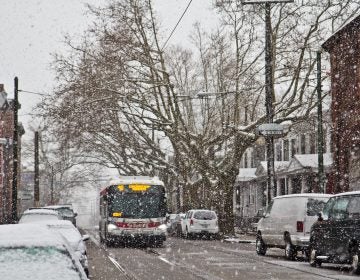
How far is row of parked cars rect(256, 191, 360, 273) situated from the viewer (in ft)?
61.6

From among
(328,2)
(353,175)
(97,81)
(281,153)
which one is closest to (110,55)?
(97,81)

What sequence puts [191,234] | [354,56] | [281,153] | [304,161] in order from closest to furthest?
[354,56] < [191,234] < [304,161] < [281,153]

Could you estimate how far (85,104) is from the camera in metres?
42.4

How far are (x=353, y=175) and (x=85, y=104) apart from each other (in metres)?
14.7

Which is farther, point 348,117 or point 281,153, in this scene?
point 281,153

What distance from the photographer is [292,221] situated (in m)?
23.8

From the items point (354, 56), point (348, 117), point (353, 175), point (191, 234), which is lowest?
point (191, 234)

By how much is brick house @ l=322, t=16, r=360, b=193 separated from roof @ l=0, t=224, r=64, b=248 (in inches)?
1142

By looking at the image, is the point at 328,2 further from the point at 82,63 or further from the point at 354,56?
the point at 82,63

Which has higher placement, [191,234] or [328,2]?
[328,2]

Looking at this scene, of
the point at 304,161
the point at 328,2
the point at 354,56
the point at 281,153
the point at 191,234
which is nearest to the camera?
the point at 354,56

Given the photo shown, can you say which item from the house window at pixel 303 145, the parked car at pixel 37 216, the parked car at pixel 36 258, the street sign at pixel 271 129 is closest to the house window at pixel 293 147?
the house window at pixel 303 145

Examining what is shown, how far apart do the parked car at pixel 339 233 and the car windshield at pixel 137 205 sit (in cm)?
1229

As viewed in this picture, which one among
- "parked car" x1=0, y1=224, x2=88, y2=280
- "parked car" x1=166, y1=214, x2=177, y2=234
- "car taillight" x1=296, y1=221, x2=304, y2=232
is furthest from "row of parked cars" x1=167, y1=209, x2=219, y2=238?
"parked car" x1=0, y1=224, x2=88, y2=280
